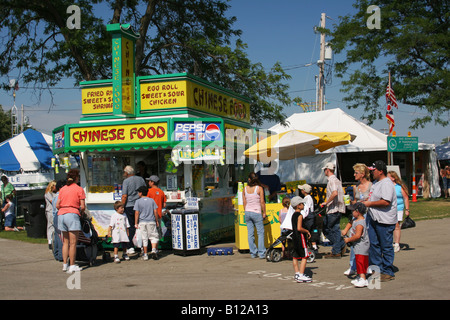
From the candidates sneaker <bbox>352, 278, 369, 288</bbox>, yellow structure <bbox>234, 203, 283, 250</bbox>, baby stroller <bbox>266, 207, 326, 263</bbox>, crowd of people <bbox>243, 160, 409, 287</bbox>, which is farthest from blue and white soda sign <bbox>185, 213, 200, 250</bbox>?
sneaker <bbox>352, 278, 369, 288</bbox>

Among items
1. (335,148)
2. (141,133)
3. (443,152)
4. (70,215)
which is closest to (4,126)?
(335,148)

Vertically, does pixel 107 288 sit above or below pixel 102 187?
below

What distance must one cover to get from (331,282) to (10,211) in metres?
12.2

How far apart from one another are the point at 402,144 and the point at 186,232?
10044mm

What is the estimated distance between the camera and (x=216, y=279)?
7.36m

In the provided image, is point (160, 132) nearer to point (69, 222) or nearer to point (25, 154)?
point (69, 222)

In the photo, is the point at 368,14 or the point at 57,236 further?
the point at 368,14

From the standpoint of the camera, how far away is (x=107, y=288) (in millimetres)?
6879

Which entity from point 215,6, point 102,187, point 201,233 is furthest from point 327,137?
point 215,6

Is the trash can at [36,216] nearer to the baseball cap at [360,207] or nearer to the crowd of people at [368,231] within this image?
the crowd of people at [368,231]

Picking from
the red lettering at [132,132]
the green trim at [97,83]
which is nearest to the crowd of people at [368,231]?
the red lettering at [132,132]
